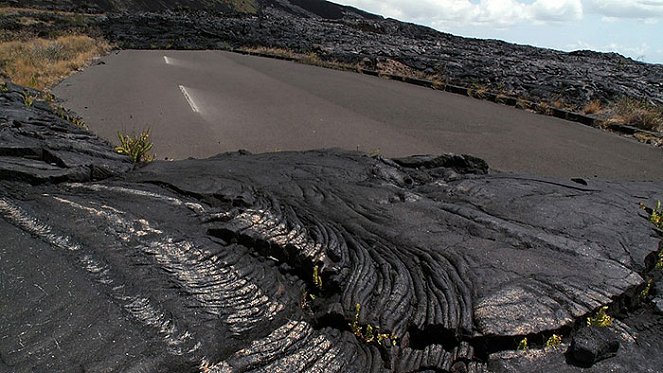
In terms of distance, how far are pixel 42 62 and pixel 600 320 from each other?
20.4 meters

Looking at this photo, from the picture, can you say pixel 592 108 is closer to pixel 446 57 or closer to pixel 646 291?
pixel 646 291

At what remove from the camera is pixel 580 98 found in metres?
15.9

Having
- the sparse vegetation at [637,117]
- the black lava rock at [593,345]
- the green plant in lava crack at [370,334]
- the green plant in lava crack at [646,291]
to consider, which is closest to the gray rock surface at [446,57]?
the sparse vegetation at [637,117]

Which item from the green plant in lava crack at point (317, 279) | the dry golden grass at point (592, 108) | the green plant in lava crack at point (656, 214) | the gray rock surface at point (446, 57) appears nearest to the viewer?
the green plant in lava crack at point (317, 279)

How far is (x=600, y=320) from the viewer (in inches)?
131

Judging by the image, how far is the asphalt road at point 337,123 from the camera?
9.14 metres

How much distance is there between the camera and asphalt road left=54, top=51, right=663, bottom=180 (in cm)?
914

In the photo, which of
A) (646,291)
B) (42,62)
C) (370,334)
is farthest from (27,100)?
(42,62)

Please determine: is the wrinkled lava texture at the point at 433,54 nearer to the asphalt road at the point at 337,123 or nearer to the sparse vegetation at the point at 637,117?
the sparse vegetation at the point at 637,117

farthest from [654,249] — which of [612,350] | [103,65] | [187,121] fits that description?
[103,65]

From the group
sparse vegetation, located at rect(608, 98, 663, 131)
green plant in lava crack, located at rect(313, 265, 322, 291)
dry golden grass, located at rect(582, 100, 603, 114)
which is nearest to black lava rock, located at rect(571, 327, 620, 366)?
green plant in lava crack, located at rect(313, 265, 322, 291)

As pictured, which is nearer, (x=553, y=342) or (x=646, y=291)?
(x=553, y=342)

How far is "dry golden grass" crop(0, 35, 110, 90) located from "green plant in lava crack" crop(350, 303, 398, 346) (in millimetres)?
13757

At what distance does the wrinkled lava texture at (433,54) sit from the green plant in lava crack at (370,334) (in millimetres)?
13740
